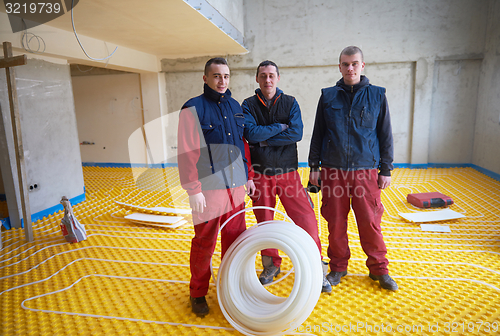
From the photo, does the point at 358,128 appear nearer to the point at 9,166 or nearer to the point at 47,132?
the point at 9,166

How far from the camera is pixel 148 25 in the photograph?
5203mm

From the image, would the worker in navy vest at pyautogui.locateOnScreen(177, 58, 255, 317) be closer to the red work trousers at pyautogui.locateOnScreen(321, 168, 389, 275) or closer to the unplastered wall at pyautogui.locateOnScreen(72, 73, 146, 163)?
the red work trousers at pyautogui.locateOnScreen(321, 168, 389, 275)

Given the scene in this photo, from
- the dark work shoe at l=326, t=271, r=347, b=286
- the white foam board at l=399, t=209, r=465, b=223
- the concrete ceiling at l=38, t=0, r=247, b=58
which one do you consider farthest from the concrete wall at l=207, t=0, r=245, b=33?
the white foam board at l=399, t=209, r=465, b=223

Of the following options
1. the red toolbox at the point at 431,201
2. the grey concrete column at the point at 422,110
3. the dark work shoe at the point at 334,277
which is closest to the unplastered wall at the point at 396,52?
the grey concrete column at the point at 422,110

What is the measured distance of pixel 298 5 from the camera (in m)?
7.99

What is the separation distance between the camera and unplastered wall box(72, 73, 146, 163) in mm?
9125

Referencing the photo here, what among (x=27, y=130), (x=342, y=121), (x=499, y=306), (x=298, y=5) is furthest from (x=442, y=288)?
(x=298, y=5)

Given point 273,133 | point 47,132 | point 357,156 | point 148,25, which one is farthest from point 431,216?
point 47,132

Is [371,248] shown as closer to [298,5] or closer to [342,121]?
[342,121]

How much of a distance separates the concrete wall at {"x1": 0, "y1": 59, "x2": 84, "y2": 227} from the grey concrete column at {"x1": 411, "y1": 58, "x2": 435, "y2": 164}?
7989 mm

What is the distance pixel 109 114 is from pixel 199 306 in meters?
8.35

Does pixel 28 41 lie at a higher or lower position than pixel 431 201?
higher

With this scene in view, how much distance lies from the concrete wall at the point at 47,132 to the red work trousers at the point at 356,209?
4.55 m

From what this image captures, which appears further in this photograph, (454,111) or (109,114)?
(109,114)
